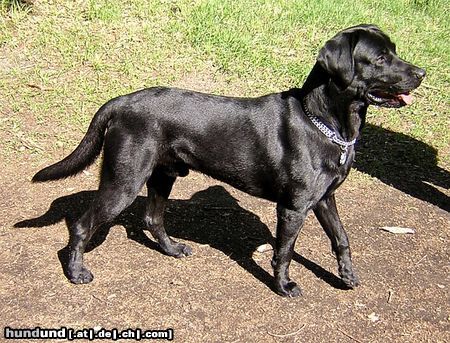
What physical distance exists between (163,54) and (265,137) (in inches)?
174

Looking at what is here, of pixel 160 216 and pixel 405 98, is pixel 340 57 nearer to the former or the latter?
pixel 405 98

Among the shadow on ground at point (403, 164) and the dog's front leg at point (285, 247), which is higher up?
the dog's front leg at point (285, 247)

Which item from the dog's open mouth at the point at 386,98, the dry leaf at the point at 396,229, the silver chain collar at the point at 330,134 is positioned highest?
the dog's open mouth at the point at 386,98

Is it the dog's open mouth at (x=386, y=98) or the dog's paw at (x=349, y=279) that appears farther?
the dog's paw at (x=349, y=279)

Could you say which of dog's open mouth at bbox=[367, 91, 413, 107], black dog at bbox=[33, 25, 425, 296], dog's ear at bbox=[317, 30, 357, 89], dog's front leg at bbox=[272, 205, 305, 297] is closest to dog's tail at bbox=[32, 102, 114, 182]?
black dog at bbox=[33, 25, 425, 296]

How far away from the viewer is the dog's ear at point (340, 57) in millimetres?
3770

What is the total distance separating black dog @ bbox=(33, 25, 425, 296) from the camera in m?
3.90

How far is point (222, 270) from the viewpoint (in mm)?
4578

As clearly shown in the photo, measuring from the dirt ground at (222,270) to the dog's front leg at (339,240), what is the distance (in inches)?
4.3

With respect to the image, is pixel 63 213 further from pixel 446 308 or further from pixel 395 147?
pixel 395 147

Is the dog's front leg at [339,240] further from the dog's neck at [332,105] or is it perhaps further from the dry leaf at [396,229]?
the dry leaf at [396,229]

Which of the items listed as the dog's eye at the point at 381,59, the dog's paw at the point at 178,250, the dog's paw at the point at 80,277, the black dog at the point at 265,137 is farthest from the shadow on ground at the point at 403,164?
the dog's paw at the point at 80,277

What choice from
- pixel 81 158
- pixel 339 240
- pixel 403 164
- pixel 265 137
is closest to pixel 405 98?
pixel 265 137

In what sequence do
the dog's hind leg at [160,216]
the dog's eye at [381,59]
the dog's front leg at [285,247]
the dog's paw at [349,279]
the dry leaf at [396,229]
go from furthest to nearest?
1. the dry leaf at [396,229]
2. the dog's hind leg at [160,216]
3. the dog's paw at [349,279]
4. the dog's front leg at [285,247]
5. the dog's eye at [381,59]
